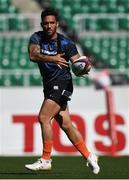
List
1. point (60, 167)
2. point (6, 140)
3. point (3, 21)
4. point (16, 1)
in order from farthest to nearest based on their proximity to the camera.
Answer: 1. point (16, 1)
2. point (3, 21)
3. point (6, 140)
4. point (60, 167)

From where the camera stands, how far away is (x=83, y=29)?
67.4ft

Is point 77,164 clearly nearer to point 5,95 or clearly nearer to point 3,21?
point 5,95

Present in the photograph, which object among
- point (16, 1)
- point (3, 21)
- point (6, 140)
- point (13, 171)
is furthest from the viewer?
point (16, 1)

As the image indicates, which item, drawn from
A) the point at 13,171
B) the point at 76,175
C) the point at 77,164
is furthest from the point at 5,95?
the point at 76,175

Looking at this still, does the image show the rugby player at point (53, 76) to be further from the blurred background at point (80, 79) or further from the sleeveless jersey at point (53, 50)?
the blurred background at point (80, 79)

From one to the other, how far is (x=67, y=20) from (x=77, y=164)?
1001 cm

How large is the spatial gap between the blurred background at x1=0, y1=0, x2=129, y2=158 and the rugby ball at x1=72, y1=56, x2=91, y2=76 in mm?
5209

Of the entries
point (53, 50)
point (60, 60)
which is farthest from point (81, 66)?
point (53, 50)

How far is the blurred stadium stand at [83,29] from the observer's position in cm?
1972

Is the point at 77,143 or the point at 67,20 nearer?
the point at 77,143

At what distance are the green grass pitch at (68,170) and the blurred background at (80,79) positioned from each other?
1692 mm

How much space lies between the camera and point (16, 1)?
2214 centimetres

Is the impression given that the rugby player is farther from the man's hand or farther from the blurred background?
the blurred background

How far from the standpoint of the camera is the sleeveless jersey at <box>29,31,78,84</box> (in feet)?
30.4
